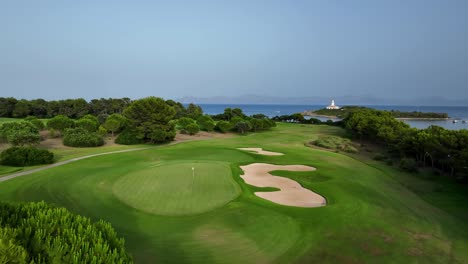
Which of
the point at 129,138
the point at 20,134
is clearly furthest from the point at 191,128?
the point at 20,134

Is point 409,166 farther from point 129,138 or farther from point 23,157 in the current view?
point 129,138

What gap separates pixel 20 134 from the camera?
Answer: 40438mm

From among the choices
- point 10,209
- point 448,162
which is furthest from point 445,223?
point 10,209

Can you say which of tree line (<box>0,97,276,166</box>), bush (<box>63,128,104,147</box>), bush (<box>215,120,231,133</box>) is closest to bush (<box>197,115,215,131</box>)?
bush (<box>215,120,231,133</box>)

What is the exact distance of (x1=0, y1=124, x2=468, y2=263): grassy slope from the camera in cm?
1277

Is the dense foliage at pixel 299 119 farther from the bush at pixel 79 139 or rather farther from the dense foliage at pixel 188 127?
the bush at pixel 79 139

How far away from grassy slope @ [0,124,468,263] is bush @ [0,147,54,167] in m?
8.58

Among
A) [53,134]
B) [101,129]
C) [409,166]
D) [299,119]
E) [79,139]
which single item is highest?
[101,129]

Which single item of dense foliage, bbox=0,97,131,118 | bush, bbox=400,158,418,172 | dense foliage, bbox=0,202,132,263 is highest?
dense foliage, bbox=0,97,131,118

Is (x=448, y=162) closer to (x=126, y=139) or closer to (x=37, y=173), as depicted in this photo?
(x=37, y=173)

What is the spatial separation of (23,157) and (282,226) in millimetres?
32055

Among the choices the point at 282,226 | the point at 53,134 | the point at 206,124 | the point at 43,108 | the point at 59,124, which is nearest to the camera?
the point at 282,226

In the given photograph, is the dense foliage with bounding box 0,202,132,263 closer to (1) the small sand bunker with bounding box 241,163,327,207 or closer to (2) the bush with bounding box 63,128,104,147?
(1) the small sand bunker with bounding box 241,163,327,207

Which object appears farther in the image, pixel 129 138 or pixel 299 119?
pixel 299 119
